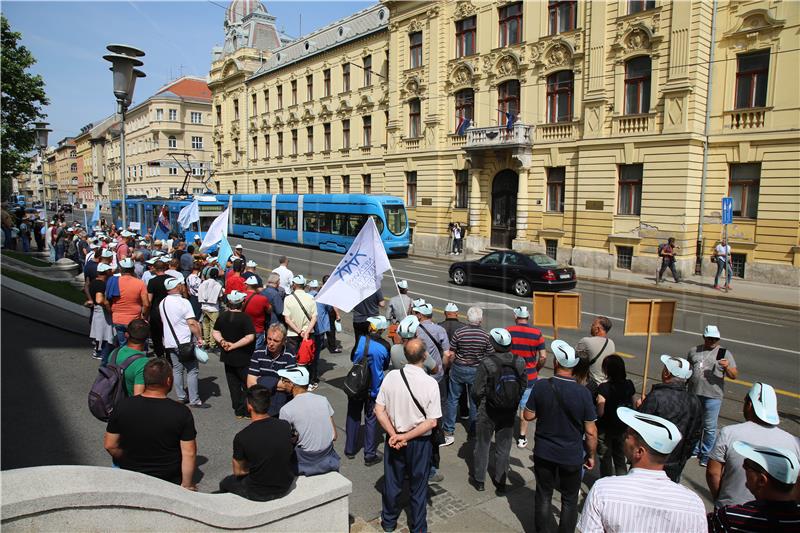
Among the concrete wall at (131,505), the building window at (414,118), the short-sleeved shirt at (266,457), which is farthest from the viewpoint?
the building window at (414,118)

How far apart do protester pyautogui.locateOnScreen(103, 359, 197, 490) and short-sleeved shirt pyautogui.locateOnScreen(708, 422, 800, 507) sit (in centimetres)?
405

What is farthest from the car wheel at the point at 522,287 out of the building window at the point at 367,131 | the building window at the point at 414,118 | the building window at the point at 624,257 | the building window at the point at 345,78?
the building window at the point at 345,78

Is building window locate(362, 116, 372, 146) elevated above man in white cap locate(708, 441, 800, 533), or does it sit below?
above

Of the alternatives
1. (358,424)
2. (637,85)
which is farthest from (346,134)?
(358,424)

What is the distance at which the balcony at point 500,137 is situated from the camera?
28.8 m

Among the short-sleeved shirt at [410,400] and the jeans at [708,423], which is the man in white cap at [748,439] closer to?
the short-sleeved shirt at [410,400]

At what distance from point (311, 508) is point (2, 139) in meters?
34.1

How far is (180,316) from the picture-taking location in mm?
7258

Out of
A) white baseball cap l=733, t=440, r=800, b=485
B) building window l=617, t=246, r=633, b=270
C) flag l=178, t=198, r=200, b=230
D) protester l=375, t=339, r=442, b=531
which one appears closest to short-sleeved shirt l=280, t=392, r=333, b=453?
protester l=375, t=339, r=442, b=531

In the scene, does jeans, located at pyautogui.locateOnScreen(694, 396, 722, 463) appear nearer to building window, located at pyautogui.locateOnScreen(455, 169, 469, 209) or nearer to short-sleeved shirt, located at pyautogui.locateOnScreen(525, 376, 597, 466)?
short-sleeved shirt, located at pyautogui.locateOnScreen(525, 376, 597, 466)

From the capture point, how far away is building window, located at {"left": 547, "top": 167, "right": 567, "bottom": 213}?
28.7m

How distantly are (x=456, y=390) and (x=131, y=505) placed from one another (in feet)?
14.1

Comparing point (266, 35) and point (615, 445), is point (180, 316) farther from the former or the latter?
point (266, 35)

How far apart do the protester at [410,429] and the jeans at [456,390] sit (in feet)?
6.15
